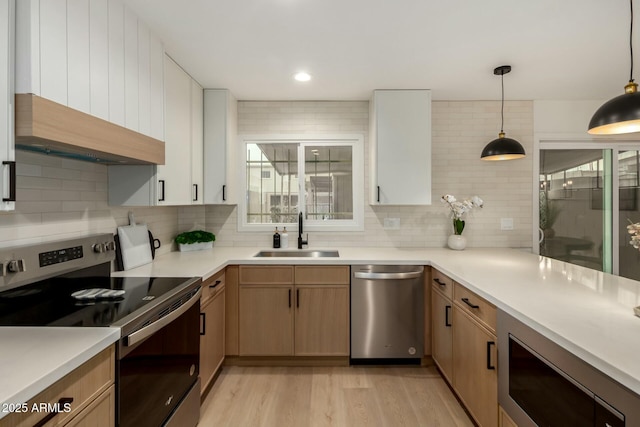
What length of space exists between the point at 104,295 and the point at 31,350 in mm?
522

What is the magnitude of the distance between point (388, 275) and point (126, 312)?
6.14ft

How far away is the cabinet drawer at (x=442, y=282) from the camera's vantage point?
7.48 feet

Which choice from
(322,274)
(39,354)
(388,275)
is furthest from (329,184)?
(39,354)

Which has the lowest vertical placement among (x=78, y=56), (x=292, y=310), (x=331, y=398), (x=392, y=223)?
(x=331, y=398)

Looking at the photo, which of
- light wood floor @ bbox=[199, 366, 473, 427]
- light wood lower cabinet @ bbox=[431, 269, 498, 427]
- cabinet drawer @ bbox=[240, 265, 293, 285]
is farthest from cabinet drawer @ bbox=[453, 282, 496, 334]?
cabinet drawer @ bbox=[240, 265, 293, 285]

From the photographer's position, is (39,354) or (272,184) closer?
(39,354)

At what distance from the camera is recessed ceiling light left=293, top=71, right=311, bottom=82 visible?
2.61 meters

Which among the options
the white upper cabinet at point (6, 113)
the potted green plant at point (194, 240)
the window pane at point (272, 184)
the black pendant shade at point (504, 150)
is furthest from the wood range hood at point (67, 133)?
the black pendant shade at point (504, 150)

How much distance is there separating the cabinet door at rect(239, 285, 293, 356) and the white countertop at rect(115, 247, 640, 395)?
0.26m

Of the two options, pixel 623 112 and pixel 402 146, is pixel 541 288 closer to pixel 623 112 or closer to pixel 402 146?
pixel 623 112

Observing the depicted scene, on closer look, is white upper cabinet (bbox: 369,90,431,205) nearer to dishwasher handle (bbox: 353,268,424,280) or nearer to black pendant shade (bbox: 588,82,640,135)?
dishwasher handle (bbox: 353,268,424,280)

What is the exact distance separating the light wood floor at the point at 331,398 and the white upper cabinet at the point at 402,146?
147 cm

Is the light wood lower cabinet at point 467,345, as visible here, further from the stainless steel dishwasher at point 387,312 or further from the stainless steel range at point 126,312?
A: the stainless steel range at point 126,312

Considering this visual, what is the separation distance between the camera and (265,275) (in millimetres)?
2670
